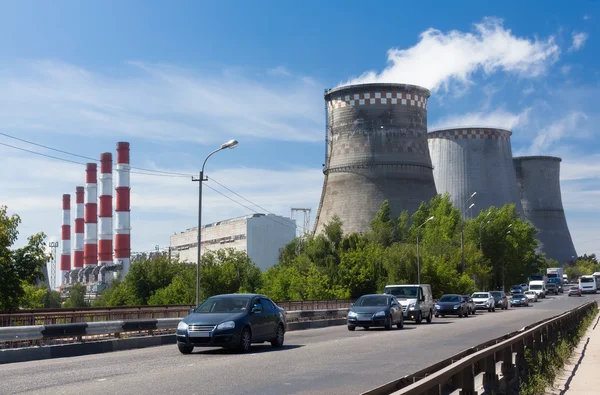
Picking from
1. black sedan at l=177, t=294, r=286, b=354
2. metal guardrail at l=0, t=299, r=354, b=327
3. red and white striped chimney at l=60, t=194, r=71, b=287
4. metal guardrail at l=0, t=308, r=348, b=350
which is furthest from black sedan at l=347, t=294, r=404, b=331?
red and white striped chimney at l=60, t=194, r=71, b=287

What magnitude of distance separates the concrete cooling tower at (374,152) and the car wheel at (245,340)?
62.6 meters

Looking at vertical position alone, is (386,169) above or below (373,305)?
above

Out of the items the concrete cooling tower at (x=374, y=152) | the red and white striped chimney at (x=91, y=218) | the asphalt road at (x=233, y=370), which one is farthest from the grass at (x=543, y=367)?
the red and white striped chimney at (x=91, y=218)

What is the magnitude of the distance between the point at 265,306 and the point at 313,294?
144ft

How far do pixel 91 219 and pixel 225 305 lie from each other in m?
100

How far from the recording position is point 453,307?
Result: 133 ft

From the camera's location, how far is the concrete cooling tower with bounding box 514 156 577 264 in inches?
4609

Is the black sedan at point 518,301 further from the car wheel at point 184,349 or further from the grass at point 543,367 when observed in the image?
the car wheel at point 184,349

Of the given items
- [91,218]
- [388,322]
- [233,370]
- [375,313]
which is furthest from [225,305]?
[91,218]

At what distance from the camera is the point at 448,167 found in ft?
317

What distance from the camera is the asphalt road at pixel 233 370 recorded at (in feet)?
34.1

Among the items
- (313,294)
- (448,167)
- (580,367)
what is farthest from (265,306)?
(448,167)

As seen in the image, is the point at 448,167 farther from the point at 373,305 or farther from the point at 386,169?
the point at 373,305

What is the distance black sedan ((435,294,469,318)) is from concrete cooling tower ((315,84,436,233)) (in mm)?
38183
